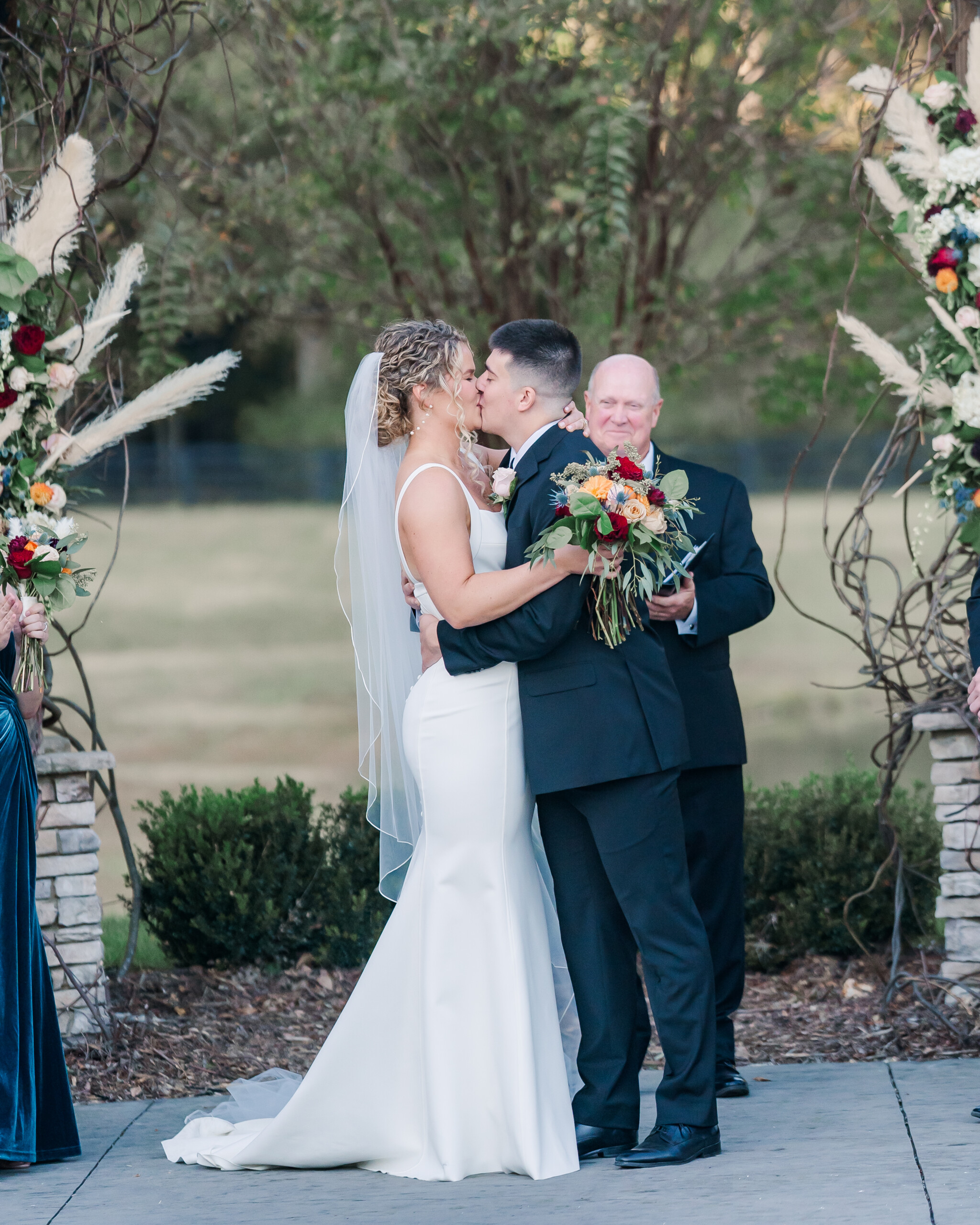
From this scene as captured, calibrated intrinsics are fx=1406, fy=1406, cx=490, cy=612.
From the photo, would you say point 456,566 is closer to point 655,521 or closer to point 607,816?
point 655,521

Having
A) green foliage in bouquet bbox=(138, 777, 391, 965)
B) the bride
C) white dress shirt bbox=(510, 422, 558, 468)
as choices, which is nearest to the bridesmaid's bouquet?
the bride

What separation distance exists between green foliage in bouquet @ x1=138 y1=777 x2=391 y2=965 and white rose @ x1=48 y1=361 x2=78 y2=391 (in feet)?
6.61

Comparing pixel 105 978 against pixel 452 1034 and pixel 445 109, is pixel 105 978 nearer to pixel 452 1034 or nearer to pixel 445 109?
pixel 452 1034

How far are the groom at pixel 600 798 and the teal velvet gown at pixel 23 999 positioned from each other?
4.02 feet

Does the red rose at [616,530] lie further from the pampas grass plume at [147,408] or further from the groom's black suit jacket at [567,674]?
the pampas grass plume at [147,408]

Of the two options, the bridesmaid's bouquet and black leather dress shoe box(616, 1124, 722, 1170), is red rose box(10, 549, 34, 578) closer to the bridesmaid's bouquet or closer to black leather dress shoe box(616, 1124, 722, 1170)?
the bridesmaid's bouquet

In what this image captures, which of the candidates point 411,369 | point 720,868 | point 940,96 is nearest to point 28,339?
point 411,369

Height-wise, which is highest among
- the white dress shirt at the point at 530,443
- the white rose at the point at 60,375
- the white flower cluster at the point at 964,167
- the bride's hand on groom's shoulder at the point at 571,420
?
the white flower cluster at the point at 964,167

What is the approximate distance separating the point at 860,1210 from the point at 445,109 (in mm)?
6101

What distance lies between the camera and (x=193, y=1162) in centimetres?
384

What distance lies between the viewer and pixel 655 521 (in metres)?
3.28

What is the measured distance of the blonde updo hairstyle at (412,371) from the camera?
3729mm

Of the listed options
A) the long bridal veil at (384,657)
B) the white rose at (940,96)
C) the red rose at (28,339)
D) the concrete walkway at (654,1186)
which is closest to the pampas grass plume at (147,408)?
the red rose at (28,339)

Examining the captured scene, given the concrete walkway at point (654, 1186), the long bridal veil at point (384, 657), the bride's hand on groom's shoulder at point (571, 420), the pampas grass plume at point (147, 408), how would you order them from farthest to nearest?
the pampas grass plume at point (147, 408), the long bridal veil at point (384, 657), the bride's hand on groom's shoulder at point (571, 420), the concrete walkway at point (654, 1186)
